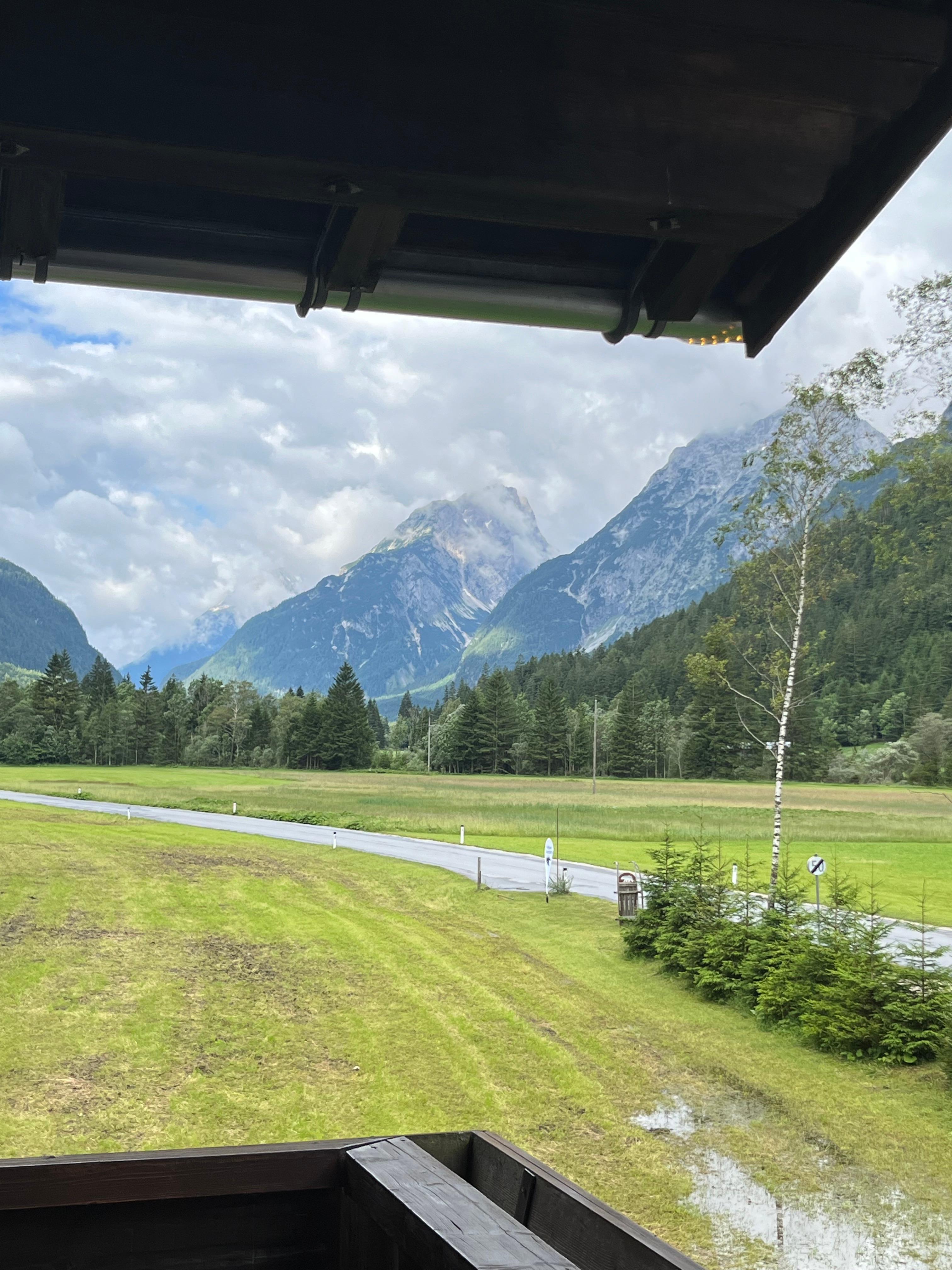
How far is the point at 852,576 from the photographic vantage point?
20734mm

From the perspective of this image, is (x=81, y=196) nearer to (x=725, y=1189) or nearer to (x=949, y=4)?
(x=949, y=4)

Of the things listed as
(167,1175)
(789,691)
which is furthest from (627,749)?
(167,1175)

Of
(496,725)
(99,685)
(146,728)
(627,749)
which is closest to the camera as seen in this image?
(627,749)

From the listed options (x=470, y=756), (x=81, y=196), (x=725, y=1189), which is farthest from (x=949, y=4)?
(x=470, y=756)

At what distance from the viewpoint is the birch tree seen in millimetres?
19812

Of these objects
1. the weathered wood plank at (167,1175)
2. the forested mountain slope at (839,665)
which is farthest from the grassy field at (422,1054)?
the forested mountain slope at (839,665)

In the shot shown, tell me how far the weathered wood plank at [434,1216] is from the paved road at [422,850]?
400 inches

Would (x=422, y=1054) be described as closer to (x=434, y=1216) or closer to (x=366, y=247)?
(x=434, y=1216)

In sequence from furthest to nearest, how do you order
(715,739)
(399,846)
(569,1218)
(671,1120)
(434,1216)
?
(715,739)
(399,846)
(671,1120)
(569,1218)
(434,1216)

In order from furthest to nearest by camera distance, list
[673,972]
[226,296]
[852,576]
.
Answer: [852,576] → [673,972] → [226,296]

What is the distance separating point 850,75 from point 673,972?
45.7 feet

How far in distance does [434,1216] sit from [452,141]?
73.0 inches

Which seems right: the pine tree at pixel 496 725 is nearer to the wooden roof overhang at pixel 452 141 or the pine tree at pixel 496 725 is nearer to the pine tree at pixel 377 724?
the pine tree at pixel 377 724

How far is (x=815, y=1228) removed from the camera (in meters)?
7.06
